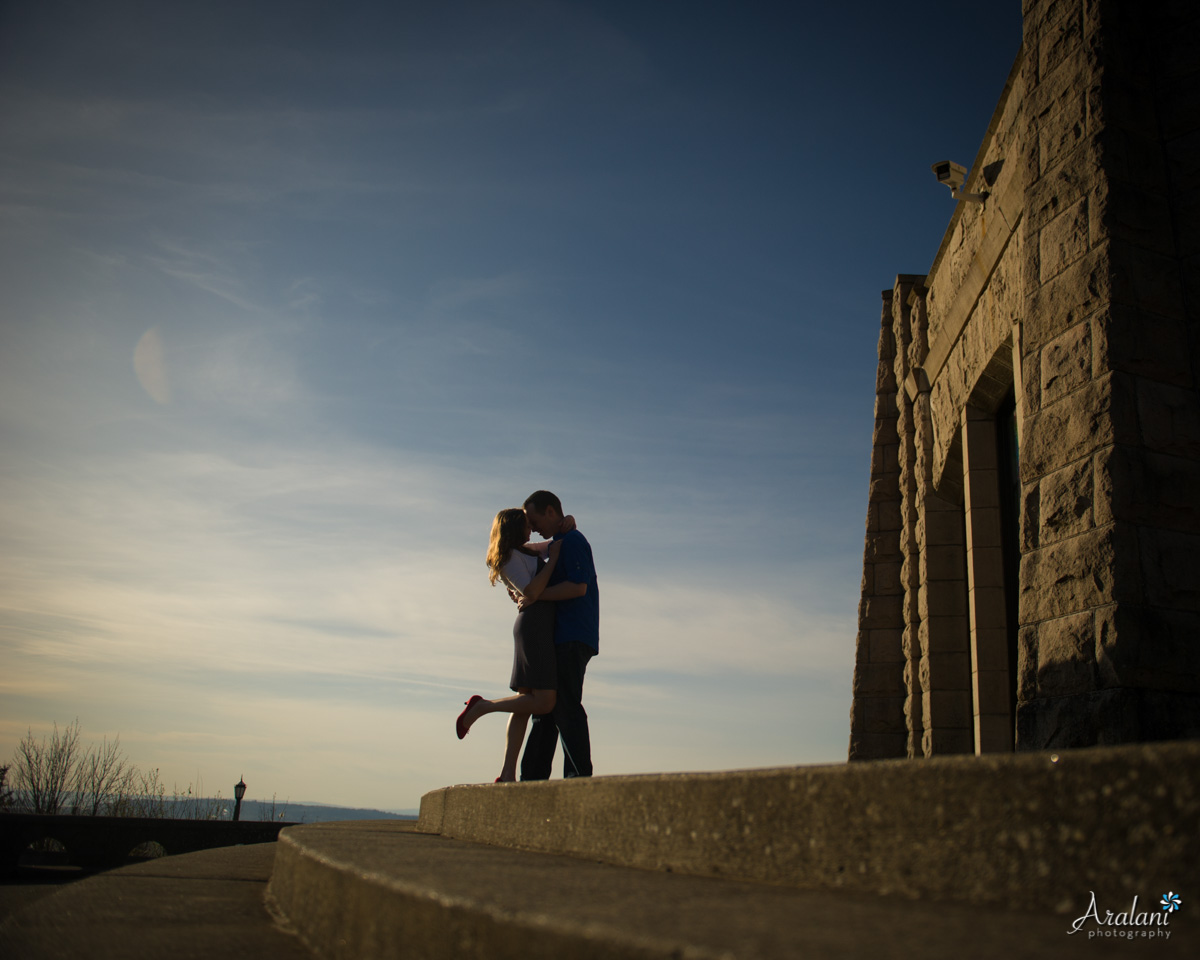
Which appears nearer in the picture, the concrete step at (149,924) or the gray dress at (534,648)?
the concrete step at (149,924)

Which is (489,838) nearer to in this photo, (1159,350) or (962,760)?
(962,760)

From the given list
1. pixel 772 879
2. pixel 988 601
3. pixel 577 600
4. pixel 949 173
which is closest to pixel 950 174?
pixel 949 173

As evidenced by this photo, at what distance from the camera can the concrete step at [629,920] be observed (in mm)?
1197

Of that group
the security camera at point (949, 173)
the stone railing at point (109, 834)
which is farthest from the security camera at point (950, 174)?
the stone railing at point (109, 834)

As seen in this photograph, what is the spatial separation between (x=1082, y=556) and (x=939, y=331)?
4511mm

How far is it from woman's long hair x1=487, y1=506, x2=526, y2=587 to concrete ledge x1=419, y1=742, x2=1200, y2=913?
3175mm

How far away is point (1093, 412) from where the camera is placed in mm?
3982

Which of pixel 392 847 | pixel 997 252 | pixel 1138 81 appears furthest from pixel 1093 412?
pixel 392 847

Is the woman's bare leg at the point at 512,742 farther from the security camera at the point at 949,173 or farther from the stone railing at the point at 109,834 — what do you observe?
the stone railing at the point at 109,834

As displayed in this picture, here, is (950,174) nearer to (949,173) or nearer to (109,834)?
(949,173)

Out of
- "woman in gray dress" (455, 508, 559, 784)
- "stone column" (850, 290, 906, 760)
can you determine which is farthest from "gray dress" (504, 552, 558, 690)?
"stone column" (850, 290, 906, 760)

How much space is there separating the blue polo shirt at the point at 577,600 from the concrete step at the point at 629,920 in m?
3.01

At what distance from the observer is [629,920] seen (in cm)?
139

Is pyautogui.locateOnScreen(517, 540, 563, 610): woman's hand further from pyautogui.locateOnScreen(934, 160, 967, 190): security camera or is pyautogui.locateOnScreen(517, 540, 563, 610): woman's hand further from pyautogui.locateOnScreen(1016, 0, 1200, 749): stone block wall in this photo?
pyautogui.locateOnScreen(934, 160, 967, 190): security camera
